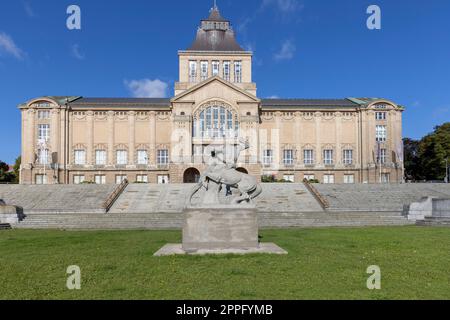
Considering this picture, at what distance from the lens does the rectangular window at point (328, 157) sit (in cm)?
6356

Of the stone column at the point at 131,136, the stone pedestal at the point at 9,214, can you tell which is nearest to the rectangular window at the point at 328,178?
the stone column at the point at 131,136

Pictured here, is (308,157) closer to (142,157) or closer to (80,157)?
(142,157)

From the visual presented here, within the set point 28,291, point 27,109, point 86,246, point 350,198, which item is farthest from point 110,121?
point 28,291

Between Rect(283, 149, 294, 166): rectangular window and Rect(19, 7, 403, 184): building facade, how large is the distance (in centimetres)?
16

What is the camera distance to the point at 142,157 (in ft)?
204

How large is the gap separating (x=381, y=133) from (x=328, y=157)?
9.36 metres

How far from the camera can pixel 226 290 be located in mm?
8406

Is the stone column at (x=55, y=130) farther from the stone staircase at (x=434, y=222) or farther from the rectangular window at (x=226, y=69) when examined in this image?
the stone staircase at (x=434, y=222)

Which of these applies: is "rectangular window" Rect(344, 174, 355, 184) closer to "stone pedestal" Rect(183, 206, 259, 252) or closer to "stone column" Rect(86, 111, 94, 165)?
"stone column" Rect(86, 111, 94, 165)
